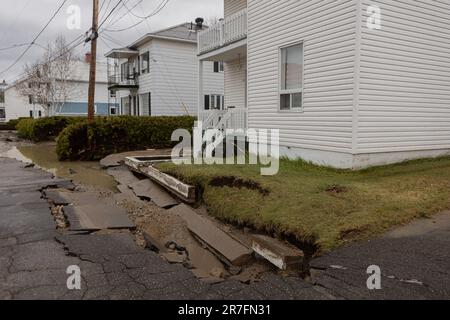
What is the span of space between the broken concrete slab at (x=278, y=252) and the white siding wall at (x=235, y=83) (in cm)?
1163

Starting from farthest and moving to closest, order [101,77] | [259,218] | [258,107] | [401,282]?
[101,77], [258,107], [259,218], [401,282]

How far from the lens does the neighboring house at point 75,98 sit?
47078 mm

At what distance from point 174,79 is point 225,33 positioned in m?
11.7

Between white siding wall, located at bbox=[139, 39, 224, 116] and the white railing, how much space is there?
34.9 feet

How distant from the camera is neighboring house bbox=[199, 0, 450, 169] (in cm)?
867

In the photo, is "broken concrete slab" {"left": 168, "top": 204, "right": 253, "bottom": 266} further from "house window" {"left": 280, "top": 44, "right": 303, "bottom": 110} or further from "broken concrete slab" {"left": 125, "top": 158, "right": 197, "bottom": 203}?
"house window" {"left": 280, "top": 44, "right": 303, "bottom": 110}

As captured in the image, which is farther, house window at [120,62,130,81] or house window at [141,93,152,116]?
house window at [120,62,130,81]

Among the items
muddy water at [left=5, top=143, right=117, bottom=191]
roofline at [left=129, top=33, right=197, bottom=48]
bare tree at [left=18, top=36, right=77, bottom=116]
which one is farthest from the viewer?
bare tree at [left=18, top=36, right=77, bottom=116]

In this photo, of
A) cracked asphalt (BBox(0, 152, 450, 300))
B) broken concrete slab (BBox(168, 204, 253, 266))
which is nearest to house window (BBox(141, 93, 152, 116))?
broken concrete slab (BBox(168, 204, 253, 266))

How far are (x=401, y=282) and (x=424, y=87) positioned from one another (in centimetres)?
772

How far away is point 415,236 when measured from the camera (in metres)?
4.66

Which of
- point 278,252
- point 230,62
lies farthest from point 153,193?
point 230,62

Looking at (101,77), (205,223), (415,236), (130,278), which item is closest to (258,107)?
(205,223)

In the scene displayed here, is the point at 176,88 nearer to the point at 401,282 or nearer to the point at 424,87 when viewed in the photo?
the point at 424,87
